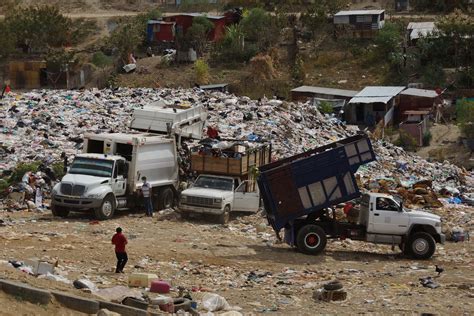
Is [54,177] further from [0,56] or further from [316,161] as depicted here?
[0,56]

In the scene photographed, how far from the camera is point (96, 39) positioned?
2228 inches

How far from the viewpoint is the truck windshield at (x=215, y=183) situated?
22.0 meters

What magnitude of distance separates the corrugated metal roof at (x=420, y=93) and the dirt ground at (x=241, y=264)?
73.1ft

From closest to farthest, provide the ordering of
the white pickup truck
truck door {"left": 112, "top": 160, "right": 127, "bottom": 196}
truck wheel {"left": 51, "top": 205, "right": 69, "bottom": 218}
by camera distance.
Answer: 1. truck wheel {"left": 51, "top": 205, "right": 69, "bottom": 218}
2. the white pickup truck
3. truck door {"left": 112, "top": 160, "right": 127, "bottom": 196}

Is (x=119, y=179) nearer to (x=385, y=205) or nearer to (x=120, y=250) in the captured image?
(x=385, y=205)

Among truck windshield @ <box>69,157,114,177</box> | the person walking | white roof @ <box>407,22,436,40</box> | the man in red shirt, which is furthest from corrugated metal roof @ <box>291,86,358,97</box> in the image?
the man in red shirt

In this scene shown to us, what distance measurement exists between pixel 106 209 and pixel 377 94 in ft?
77.4

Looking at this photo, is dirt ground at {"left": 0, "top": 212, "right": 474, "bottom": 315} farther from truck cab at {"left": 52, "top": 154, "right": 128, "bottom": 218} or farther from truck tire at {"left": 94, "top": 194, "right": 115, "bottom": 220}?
truck cab at {"left": 52, "top": 154, "right": 128, "bottom": 218}

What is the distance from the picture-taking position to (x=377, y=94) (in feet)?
140

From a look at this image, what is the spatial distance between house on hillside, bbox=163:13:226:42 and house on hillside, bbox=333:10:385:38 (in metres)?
6.17

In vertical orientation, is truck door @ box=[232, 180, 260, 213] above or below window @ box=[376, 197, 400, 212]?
below

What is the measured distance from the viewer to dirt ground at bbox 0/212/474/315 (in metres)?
14.6

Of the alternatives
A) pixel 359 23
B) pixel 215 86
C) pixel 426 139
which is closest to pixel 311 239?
pixel 426 139

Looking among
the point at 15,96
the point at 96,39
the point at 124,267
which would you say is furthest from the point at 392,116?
the point at 124,267
